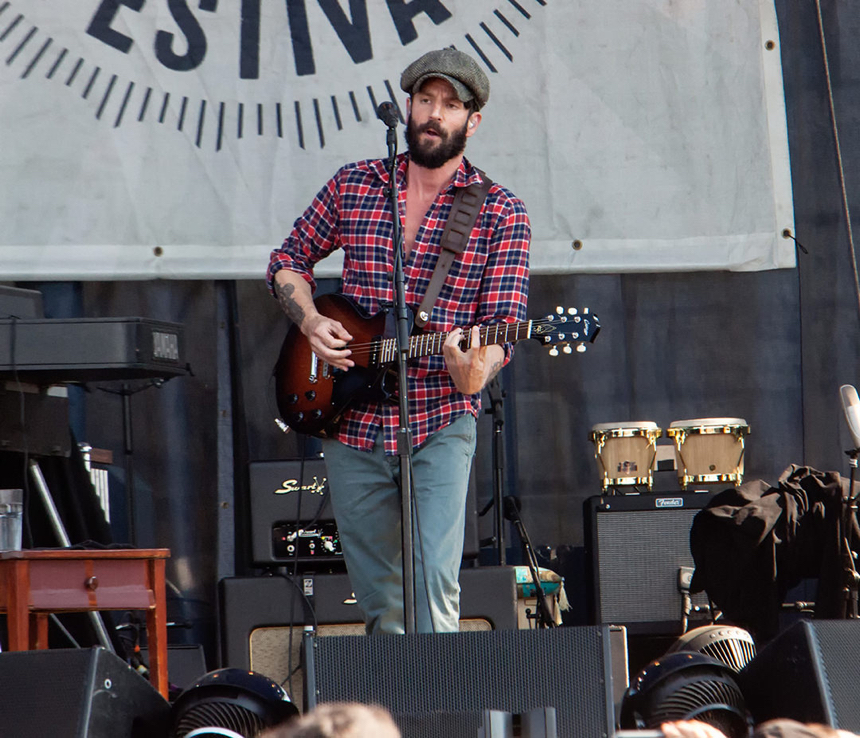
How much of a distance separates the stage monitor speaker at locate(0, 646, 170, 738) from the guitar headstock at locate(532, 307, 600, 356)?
4.52ft

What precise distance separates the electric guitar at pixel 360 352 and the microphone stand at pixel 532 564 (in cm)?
113

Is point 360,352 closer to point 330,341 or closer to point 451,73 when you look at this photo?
point 330,341

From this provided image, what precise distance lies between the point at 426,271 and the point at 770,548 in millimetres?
1522

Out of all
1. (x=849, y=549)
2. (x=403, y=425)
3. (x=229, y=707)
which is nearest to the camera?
(x=229, y=707)

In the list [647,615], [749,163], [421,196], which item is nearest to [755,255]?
[749,163]

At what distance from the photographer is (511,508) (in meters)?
4.31

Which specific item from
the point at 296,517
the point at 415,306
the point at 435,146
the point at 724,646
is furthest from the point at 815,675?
the point at 296,517

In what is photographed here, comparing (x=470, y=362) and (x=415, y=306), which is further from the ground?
(x=415, y=306)

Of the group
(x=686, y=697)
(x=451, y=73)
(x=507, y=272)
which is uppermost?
(x=451, y=73)

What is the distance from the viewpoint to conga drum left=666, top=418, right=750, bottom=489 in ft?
14.4

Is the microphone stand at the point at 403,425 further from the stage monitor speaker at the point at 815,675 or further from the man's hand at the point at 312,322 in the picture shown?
the stage monitor speaker at the point at 815,675

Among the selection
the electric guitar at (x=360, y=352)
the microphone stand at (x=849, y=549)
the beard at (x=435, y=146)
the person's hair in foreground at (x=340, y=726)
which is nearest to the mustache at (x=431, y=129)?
the beard at (x=435, y=146)

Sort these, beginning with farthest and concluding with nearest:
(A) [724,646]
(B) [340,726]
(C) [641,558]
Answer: (C) [641,558]
(A) [724,646]
(B) [340,726]

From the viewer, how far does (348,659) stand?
220 cm
